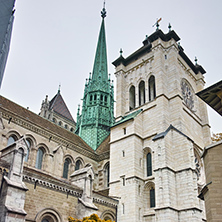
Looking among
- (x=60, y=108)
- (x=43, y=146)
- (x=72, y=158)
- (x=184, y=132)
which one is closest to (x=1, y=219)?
(x=43, y=146)

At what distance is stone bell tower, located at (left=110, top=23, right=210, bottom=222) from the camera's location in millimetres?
19453

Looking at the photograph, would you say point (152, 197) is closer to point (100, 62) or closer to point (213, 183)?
point (213, 183)

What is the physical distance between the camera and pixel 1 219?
40.6 ft

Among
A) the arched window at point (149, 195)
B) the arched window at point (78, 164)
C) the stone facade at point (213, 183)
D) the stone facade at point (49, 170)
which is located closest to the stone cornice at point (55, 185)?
the stone facade at point (49, 170)

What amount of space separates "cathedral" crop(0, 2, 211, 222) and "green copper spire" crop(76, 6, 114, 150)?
0.12 m

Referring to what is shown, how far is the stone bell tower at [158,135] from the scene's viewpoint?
19453 millimetres

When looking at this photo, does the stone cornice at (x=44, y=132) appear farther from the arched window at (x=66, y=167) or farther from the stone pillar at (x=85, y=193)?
the stone pillar at (x=85, y=193)

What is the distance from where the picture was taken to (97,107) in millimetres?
31141

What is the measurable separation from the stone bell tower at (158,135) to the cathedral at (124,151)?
A: 0.07 m

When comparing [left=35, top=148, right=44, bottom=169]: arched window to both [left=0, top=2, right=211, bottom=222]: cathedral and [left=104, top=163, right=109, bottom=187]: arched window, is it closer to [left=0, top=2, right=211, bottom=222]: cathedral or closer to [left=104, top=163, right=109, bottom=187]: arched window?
[left=0, top=2, right=211, bottom=222]: cathedral

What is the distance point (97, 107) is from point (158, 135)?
1088 centimetres

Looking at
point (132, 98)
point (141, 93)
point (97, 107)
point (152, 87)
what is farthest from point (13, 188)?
point (97, 107)

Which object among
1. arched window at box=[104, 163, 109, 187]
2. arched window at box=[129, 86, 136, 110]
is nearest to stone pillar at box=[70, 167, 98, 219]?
arched window at box=[104, 163, 109, 187]

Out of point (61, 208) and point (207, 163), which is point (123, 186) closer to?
point (61, 208)
